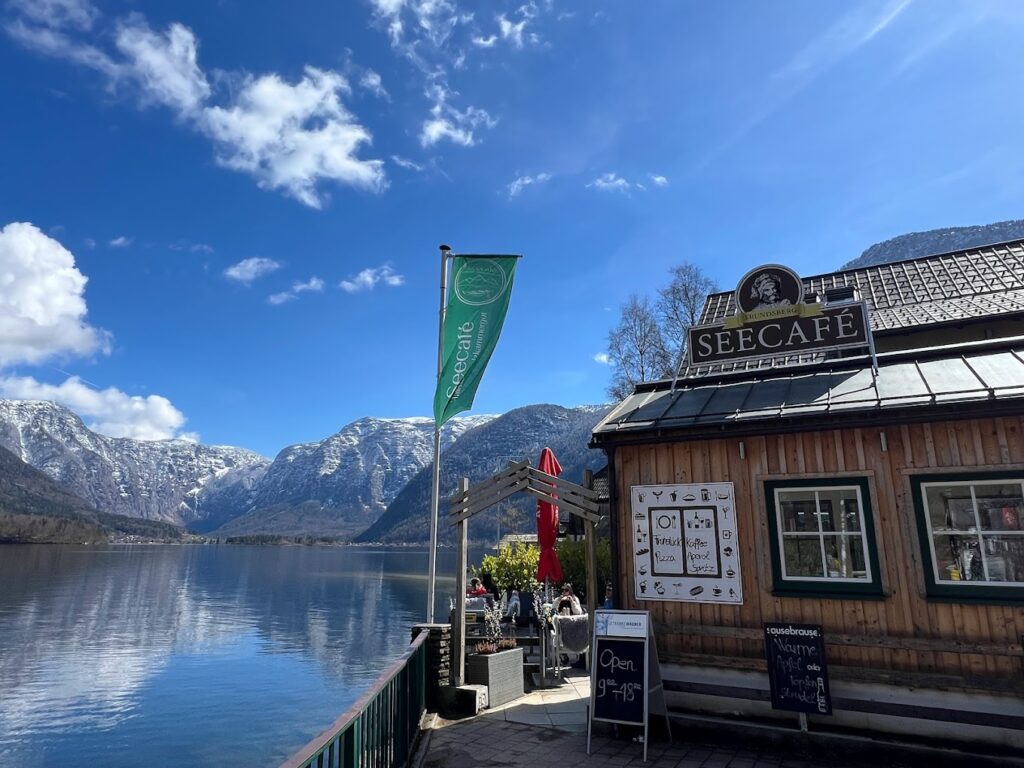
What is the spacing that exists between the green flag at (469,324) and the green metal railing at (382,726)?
427 centimetres

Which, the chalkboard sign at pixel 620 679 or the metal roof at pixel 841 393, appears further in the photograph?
the chalkboard sign at pixel 620 679

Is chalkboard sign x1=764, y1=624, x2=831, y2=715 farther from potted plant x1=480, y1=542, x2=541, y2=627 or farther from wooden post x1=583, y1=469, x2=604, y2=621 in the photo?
potted plant x1=480, y1=542, x2=541, y2=627

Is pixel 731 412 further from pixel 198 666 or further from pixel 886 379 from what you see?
pixel 198 666

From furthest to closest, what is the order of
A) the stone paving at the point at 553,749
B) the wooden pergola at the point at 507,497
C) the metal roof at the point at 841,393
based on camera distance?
1. the wooden pergola at the point at 507,497
2. the metal roof at the point at 841,393
3. the stone paving at the point at 553,749

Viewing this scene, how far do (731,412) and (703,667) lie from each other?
3177 millimetres

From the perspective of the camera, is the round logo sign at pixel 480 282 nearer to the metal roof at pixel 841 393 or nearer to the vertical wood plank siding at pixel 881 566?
the metal roof at pixel 841 393

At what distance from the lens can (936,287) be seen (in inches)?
529

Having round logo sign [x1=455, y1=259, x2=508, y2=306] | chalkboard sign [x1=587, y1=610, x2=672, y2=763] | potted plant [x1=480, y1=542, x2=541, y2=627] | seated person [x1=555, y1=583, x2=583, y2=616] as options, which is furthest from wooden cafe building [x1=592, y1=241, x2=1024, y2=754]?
potted plant [x1=480, y1=542, x2=541, y2=627]

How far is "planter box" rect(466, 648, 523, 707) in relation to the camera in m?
8.88

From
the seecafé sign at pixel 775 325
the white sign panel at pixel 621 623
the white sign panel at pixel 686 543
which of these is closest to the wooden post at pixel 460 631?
the white sign panel at pixel 621 623

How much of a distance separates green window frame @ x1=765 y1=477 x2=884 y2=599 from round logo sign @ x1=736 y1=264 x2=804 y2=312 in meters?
2.93

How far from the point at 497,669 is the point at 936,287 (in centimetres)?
1238

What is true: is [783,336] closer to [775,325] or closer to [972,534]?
[775,325]

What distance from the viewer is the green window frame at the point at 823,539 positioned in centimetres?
683
